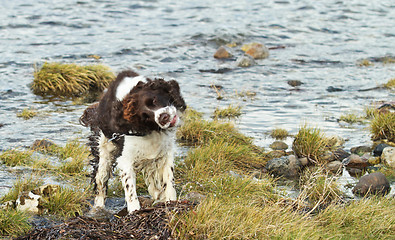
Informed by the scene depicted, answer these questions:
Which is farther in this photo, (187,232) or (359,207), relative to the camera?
(359,207)

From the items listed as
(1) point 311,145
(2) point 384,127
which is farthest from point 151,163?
(2) point 384,127

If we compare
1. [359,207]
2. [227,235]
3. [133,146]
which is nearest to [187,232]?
[227,235]

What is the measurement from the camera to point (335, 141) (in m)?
8.99

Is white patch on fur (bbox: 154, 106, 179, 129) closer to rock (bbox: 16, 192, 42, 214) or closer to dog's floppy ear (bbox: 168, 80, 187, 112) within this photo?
dog's floppy ear (bbox: 168, 80, 187, 112)

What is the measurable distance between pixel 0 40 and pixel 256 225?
48.2ft

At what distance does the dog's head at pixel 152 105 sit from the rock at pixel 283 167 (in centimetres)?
307

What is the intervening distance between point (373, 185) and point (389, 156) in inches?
52.2

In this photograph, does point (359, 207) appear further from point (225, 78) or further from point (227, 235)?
point (225, 78)

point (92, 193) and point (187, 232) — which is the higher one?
point (187, 232)

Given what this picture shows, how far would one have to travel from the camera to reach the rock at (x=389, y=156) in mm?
8281

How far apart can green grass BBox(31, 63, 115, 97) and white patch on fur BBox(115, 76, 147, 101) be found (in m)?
7.31

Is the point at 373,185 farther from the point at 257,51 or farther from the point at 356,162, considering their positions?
the point at 257,51

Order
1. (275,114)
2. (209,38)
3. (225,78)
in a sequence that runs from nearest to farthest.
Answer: (275,114) < (225,78) < (209,38)

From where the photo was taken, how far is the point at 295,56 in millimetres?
17703
